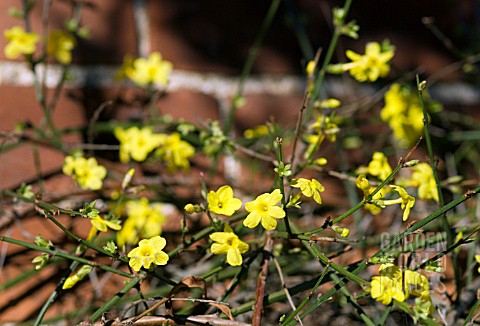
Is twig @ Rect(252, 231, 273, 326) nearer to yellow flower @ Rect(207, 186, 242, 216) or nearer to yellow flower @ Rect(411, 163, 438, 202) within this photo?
yellow flower @ Rect(207, 186, 242, 216)

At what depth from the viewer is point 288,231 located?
2.14ft

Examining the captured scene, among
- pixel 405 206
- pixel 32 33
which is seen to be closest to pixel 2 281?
pixel 32 33

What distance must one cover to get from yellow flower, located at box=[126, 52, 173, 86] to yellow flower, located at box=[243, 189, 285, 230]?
0.45m

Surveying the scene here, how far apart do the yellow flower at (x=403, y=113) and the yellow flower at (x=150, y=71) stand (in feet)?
1.16

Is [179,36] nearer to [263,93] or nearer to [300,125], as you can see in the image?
[263,93]

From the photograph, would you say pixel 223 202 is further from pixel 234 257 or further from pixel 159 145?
pixel 159 145

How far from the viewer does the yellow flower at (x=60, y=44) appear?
3.22ft

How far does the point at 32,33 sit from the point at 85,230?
0.31 meters

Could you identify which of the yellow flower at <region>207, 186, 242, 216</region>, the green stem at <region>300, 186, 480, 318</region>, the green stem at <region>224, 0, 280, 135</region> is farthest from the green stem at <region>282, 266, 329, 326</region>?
the green stem at <region>224, 0, 280, 135</region>

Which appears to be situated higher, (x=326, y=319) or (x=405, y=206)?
(x=405, y=206)

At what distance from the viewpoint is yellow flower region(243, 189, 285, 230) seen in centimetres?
60

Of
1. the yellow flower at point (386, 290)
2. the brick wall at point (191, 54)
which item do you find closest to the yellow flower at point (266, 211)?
the yellow flower at point (386, 290)

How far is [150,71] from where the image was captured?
3.31ft

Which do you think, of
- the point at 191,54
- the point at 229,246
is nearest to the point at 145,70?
the point at 191,54
